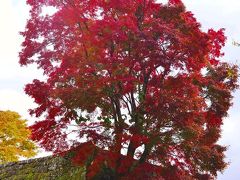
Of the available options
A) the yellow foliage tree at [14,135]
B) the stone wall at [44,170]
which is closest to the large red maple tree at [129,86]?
the stone wall at [44,170]

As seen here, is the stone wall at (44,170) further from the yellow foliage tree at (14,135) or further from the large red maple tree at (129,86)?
the yellow foliage tree at (14,135)

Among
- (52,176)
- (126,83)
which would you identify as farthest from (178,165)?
(52,176)

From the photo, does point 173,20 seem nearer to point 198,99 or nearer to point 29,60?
point 198,99

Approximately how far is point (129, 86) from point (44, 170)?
5.11 m

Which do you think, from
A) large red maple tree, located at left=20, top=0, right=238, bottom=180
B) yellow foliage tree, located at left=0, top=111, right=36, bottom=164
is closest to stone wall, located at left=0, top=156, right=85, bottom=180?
large red maple tree, located at left=20, top=0, right=238, bottom=180

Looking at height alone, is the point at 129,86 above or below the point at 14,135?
below

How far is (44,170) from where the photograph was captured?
54.5ft

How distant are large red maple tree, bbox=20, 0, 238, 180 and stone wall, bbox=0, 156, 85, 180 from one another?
2.35 feet

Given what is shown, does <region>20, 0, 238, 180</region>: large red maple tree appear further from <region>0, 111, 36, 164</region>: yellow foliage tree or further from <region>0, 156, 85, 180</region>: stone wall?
<region>0, 111, 36, 164</region>: yellow foliage tree

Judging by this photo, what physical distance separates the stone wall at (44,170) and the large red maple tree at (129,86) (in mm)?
716

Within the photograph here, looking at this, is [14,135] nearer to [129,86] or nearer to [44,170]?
[44,170]

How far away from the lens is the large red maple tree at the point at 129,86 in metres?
13.8

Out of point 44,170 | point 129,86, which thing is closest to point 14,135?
point 44,170

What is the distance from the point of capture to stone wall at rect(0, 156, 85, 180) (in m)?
16.0
